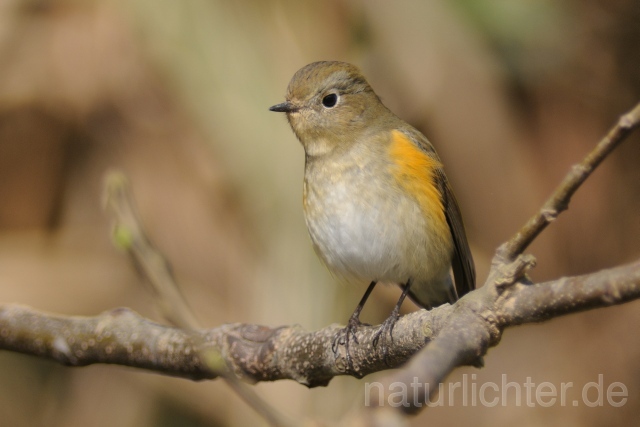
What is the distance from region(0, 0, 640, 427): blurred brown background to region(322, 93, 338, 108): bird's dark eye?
0.72 meters

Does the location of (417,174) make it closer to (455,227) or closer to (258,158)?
(455,227)

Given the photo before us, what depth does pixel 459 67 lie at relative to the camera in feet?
14.0

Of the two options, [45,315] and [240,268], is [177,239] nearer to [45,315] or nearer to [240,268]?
[240,268]

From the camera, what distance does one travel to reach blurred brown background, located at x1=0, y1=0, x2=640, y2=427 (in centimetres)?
416

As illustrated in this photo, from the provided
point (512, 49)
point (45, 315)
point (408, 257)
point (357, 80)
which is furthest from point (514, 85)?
point (45, 315)

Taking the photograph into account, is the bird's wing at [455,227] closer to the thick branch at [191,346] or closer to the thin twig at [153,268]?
the thick branch at [191,346]

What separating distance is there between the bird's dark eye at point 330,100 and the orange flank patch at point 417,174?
315 mm

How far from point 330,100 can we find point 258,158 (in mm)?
766

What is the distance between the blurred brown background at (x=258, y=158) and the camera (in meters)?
4.16

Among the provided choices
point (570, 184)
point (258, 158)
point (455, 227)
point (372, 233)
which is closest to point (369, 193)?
point (372, 233)

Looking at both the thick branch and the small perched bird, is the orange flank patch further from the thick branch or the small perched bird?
the thick branch

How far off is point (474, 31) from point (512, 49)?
356 mm
